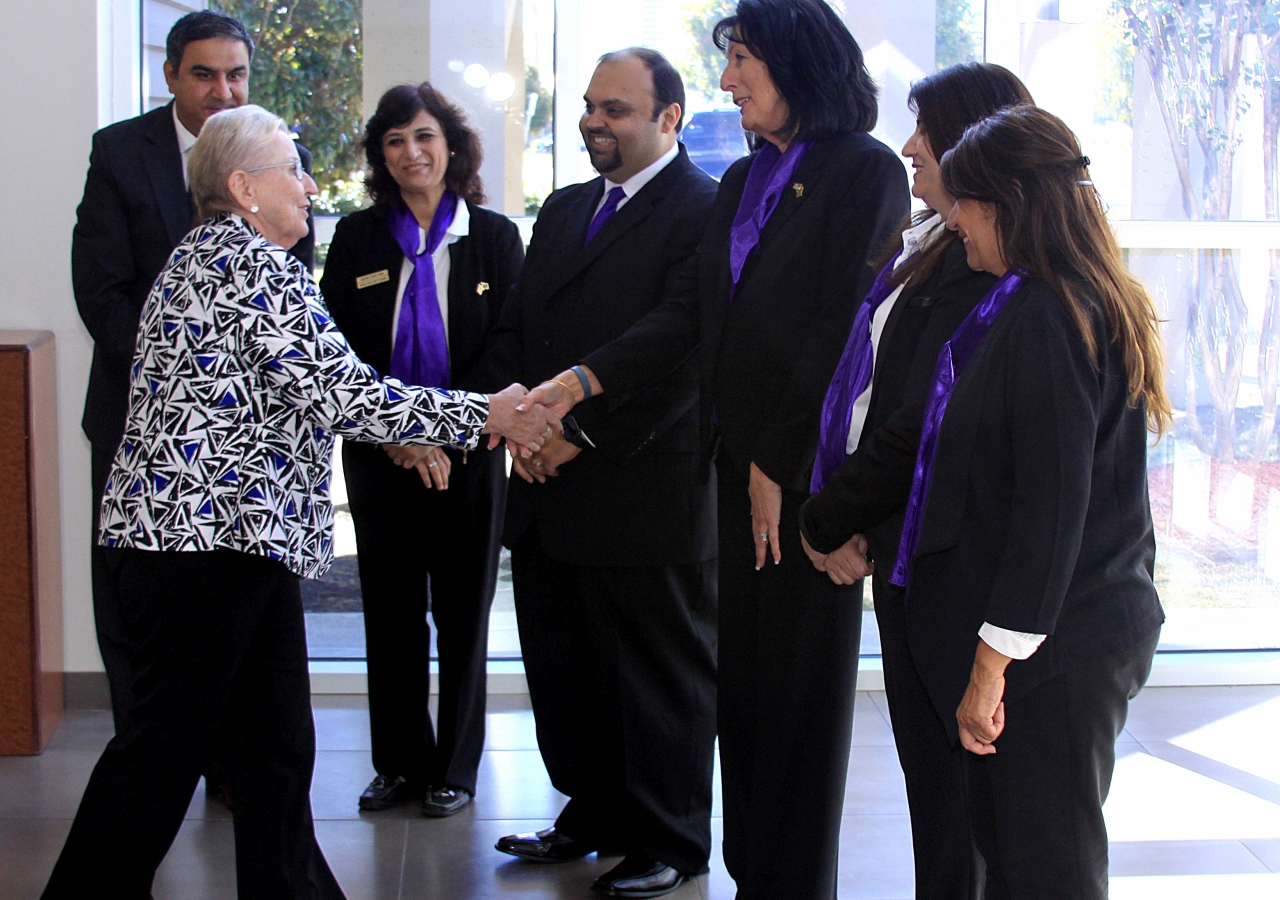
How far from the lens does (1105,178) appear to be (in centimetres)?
434

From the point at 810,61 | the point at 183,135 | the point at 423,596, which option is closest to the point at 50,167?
the point at 183,135

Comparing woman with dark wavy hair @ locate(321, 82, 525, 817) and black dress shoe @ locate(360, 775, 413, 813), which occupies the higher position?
woman with dark wavy hair @ locate(321, 82, 525, 817)

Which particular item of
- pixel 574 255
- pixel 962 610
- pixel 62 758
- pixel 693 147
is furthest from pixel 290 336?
pixel 693 147

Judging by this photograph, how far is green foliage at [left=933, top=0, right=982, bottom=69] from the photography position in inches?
167

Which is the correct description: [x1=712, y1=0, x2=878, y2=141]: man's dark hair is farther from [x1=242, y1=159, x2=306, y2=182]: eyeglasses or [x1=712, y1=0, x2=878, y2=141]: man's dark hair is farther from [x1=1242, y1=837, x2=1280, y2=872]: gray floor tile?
[x1=1242, y1=837, x2=1280, y2=872]: gray floor tile

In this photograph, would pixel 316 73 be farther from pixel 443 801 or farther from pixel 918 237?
pixel 918 237

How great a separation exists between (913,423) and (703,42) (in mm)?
2619

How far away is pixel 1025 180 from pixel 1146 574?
599 mm

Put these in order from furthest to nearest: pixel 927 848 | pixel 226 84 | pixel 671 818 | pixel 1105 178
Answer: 1. pixel 1105 178
2. pixel 226 84
3. pixel 671 818
4. pixel 927 848

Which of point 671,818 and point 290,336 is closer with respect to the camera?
point 290,336

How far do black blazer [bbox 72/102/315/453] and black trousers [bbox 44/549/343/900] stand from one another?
44.8 inches

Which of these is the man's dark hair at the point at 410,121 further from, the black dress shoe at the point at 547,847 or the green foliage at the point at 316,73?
the black dress shoe at the point at 547,847

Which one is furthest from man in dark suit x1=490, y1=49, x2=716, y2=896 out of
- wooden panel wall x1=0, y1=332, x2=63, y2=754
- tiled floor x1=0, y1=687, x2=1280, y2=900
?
wooden panel wall x1=0, y1=332, x2=63, y2=754

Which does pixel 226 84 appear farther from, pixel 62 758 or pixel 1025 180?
pixel 1025 180
